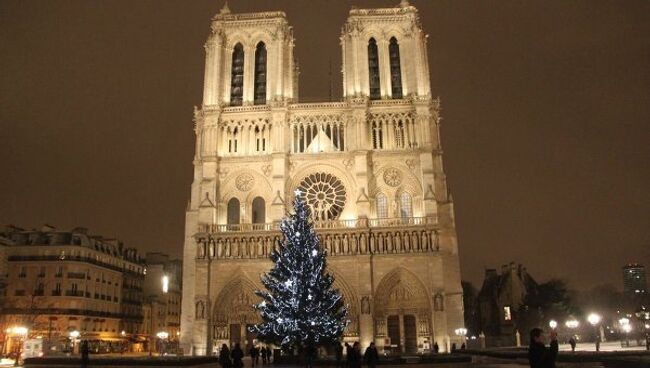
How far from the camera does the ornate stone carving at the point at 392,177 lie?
4100cm

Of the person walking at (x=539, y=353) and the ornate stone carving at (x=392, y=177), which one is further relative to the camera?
the ornate stone carving at (x=392, y=177)

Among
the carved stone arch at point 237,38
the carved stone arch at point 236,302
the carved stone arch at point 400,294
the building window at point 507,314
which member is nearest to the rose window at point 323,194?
the carved stone arch at point 400,294

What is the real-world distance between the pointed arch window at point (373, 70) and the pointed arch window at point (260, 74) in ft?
26.1

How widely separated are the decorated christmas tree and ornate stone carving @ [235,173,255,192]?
14.6 meters

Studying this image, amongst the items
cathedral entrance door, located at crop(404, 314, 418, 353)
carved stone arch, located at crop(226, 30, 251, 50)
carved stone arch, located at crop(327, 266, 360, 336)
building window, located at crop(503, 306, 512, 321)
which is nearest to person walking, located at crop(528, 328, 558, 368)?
carved stone arch, located at crop(327, 266, 360, 336)

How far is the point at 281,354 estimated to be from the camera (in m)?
27.7

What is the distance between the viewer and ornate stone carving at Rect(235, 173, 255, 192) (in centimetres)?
4156

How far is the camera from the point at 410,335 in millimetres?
37906

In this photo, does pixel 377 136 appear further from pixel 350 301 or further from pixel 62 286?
pixel 62 286

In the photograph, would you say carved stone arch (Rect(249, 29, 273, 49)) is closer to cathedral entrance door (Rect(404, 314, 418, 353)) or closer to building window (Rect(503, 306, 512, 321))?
cathedral entrance door (Rect(404, 314, 418, 353))

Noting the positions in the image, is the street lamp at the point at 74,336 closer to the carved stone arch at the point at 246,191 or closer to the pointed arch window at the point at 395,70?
the carved stone arch at the point at 246,191

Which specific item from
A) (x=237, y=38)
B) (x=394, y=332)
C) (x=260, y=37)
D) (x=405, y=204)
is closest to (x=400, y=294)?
(x=394, y=332)

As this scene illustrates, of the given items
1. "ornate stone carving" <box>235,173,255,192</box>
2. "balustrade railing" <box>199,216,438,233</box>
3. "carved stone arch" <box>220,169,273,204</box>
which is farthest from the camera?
"ornate stone carving" <box>235,173,255,192</box>

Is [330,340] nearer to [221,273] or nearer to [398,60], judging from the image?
[221,273]
